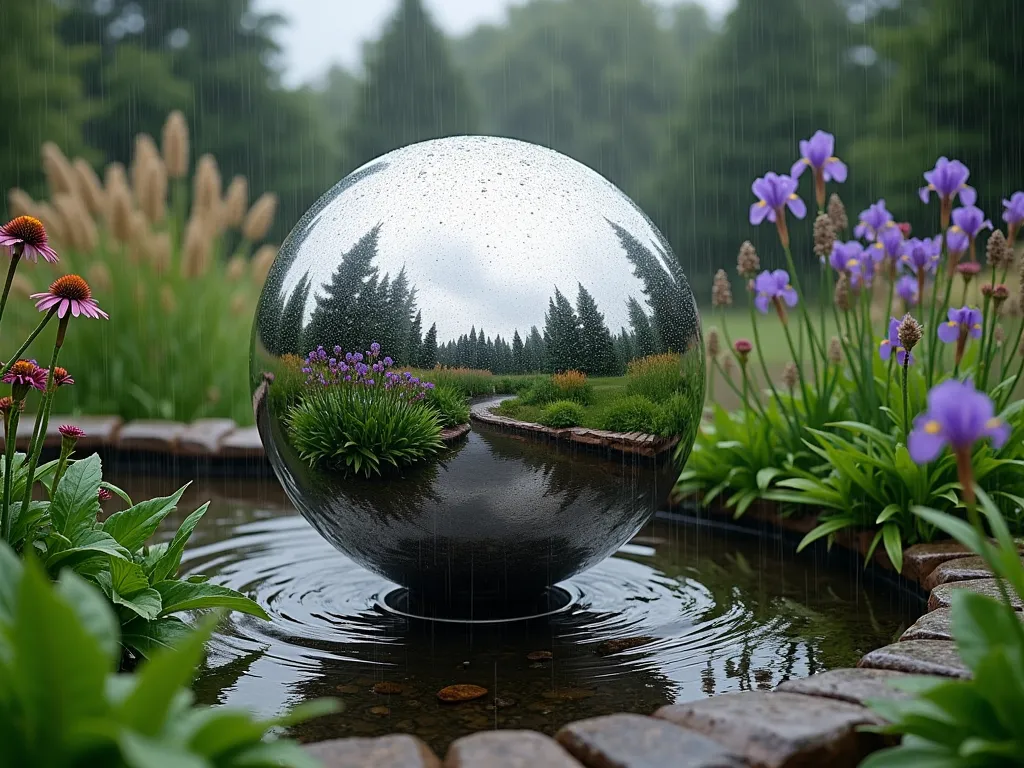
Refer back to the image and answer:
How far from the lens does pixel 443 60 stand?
3666 centimetres

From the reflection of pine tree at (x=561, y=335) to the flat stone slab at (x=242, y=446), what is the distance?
4380mm

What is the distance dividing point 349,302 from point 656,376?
1.17 m

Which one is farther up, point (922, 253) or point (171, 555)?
point (922, 253)

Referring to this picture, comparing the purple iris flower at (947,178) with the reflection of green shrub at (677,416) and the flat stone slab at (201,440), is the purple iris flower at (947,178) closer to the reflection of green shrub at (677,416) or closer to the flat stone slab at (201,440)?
the reflection of green shrub at (677,416)

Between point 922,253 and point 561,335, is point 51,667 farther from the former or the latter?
point 922,253

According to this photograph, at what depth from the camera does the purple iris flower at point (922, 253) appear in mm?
5797

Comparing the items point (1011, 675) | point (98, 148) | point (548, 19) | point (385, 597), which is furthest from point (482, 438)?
point (548, 19)

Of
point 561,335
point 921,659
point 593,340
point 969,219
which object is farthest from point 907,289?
point 921,659

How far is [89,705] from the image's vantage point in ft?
7.12

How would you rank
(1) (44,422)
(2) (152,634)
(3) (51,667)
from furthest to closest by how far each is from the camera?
(2) (152,634), (1) (44,422), (3) (51,667)

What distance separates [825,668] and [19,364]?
114 inches

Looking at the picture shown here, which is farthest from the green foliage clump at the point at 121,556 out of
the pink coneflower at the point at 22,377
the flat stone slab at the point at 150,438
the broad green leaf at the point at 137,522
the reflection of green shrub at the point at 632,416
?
the flat stone slab at the point at 150,438

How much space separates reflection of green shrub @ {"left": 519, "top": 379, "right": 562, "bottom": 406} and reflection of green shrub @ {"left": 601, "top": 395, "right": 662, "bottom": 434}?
0.23 meters

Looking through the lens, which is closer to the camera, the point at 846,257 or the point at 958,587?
the point at 958,587
